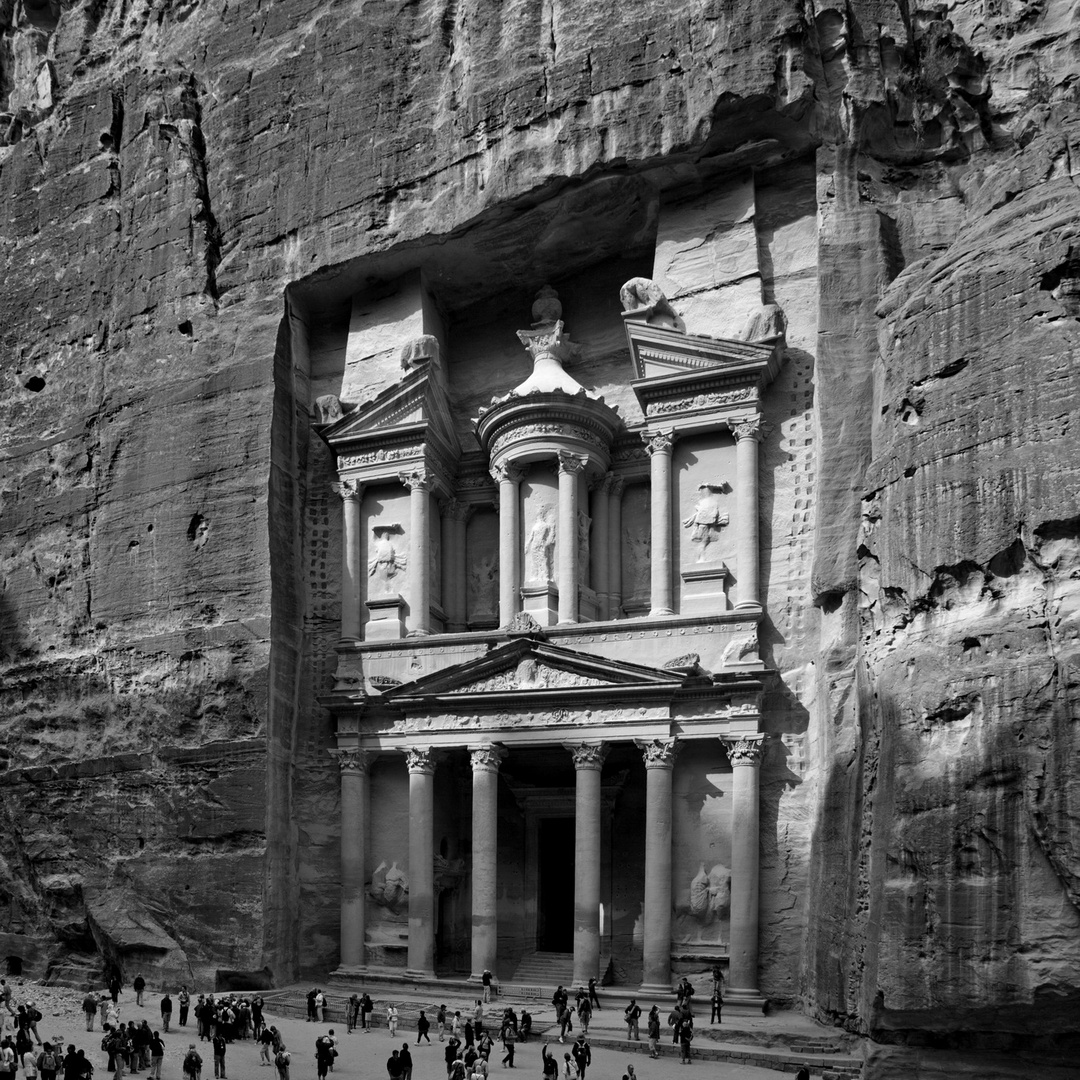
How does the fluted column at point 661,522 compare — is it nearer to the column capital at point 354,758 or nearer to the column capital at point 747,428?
the column capital at point 747,428

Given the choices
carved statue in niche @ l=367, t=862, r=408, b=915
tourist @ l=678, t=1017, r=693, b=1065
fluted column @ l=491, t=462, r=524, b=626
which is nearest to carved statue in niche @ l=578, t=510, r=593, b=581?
fluted column @ l=491, t=462, r=524, b=626

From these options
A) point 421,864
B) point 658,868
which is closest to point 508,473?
point 421,864

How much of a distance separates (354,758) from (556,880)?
4.58 metres

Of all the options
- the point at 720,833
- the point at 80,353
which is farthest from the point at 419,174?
the point at 720,833

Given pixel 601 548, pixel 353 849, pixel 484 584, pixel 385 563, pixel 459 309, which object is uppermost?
pixel 459 309

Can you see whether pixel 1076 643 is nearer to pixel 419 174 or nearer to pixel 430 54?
pixel 419 174

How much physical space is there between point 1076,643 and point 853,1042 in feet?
23.3

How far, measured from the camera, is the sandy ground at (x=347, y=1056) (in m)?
18.7

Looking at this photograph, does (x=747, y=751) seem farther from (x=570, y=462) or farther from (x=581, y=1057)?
(x=581, y=1057)

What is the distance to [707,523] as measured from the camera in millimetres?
24969

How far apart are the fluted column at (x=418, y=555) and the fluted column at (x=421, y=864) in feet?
8.45

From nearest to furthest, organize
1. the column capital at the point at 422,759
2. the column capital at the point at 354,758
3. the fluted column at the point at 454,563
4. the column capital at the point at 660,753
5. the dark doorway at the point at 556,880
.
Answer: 1. the column capital at the point at 660,753
2. the column capital at the point at 422,759
3. the column capital at the point at 354,758
4. the dark doorway at the point at 556,880
5. the fluted column at the point at 454,563

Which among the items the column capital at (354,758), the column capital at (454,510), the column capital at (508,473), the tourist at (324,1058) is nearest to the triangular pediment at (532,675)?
the column capital at (354,758)

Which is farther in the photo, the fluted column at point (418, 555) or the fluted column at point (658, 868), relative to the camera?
the fluted column at point (418, 555)
